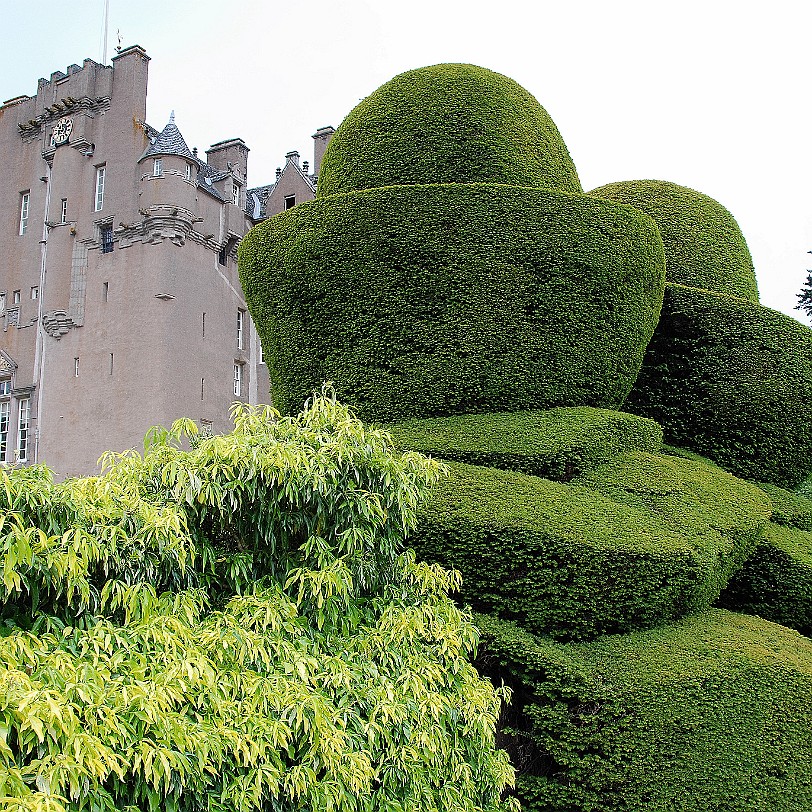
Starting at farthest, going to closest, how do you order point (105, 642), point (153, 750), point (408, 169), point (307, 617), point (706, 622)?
point (408, 169), point (706, 622), point (307, 617), point (105, 642), point (153, 750)

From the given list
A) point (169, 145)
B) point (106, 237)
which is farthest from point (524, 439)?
point (106, 237)

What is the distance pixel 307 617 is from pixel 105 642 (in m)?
1.40

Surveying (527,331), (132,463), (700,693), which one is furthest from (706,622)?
(132,463)

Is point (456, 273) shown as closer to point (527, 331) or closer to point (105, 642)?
point (527, 331)

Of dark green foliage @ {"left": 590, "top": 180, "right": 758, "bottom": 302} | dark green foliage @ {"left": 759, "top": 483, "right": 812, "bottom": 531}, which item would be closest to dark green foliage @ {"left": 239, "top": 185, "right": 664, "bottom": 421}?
dark green foliage @ {"left": 759, "top": 483, "right": 812, "bottom": 531}

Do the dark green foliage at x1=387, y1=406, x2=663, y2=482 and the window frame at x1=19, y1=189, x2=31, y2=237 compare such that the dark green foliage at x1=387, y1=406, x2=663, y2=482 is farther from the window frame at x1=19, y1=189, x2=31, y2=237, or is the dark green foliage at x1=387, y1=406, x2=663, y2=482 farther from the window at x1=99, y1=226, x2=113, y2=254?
the window frame at x1=19, y1=189, x2=31, y2=237

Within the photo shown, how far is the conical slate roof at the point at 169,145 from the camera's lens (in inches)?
984

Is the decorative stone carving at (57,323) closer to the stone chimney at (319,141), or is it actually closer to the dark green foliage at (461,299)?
the stone chimney at (319,141)

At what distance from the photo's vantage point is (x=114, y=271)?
85.0ft

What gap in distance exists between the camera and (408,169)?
891 cm

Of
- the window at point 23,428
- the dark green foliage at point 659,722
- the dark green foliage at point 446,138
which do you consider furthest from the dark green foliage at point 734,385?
the window at point 23,428

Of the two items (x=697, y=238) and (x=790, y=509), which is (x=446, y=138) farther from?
(x=790, y=509)

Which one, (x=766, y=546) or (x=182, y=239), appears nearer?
(x=766, y=546)

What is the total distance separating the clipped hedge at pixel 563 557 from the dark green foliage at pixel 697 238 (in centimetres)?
452
